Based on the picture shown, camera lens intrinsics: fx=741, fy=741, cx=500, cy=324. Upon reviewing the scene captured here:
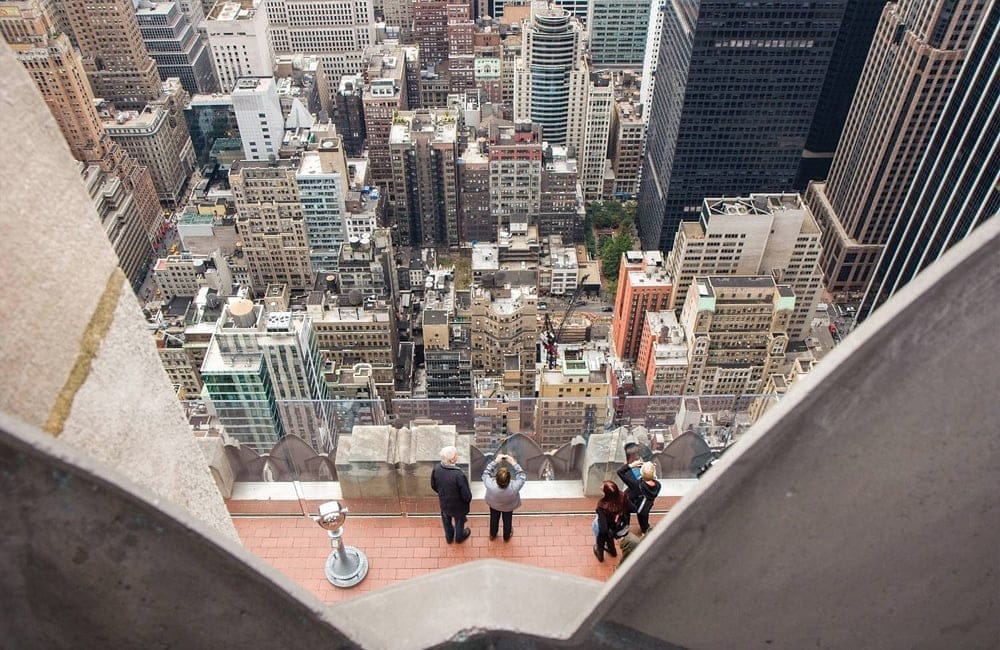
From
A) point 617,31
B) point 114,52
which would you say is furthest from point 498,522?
point 617,31

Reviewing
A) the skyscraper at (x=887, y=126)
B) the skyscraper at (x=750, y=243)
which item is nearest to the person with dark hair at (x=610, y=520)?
the skyscraper at (x=750, y=243)

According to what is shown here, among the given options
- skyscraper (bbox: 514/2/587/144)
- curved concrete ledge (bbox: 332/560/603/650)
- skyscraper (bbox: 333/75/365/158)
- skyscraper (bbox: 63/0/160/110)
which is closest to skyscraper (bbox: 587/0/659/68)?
skyscraper (bbox: 514/2/587/144)

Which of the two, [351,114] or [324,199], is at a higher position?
[324,199]

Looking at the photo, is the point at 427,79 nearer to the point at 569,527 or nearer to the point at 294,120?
the point at 294,120

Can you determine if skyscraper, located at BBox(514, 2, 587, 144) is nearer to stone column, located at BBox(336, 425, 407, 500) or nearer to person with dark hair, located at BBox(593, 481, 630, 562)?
stone column, located at BBox(336, 425, 407, 500)

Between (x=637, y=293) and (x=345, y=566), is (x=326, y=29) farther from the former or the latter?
(x=345, y=566)

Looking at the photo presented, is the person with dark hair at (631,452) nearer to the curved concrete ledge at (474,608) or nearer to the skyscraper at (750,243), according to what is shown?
the curved concrete ledge at (474,608)
